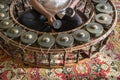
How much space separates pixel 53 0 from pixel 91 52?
54 centimetres

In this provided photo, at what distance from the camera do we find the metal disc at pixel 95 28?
1.78m

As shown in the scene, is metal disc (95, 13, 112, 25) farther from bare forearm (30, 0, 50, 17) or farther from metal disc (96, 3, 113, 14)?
bare forearm (30, 0, 50, 17)

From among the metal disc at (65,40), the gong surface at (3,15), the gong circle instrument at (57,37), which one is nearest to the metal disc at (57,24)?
the gong circle instrument at (57,37)

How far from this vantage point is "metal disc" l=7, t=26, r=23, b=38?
174 centimetres

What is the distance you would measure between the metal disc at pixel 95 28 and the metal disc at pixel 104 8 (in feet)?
0.57

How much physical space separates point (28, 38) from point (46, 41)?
135 mm

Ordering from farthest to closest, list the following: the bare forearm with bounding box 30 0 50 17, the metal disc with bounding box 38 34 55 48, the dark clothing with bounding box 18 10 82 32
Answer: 1. the dark clothing with bounding box 18 10 82 32
2. the bare forearm with bounding box 30 0 50 17
3. the metal disc with bounding box 38 34 55 48

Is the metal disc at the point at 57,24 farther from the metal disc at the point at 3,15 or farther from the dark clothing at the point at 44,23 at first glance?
the metal disc at the point at 3,15

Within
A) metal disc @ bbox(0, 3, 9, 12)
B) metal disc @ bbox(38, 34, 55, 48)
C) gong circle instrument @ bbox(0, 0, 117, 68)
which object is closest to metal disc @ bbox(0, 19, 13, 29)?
gong circle instrument @ bbox(0, 0, 117, 68)

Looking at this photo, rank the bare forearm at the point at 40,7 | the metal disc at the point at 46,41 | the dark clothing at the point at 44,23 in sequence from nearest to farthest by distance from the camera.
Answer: the metal disc at the point at 46,41 < the bare forearm at the point at 40,7 < the dark clothing at the point at 44,23

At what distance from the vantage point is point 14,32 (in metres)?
1.75

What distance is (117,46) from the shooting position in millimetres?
2156

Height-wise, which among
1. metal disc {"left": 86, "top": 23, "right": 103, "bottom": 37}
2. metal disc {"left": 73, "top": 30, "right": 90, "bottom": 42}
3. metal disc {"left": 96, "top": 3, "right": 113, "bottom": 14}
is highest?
metal disc {"left": 96, "top": 3, "right": 113, "bottom": 14}

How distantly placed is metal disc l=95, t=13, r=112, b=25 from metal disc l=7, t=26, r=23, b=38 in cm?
61
